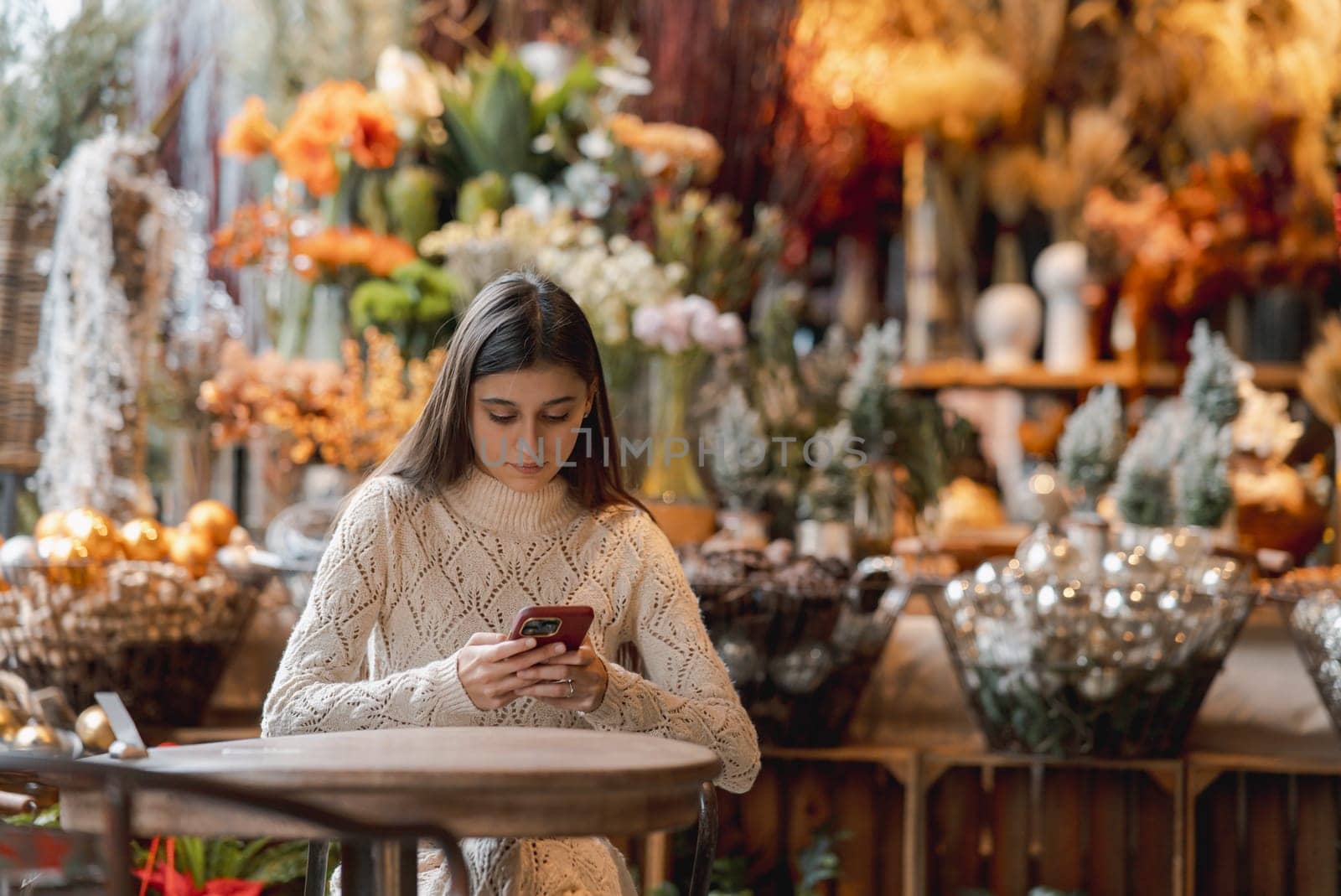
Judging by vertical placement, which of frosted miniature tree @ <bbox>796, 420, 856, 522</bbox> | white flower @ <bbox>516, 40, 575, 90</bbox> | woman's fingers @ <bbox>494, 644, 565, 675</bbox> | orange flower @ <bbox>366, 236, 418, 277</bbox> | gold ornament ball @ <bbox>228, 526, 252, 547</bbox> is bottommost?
woman's fingers @ <bbox>494, 644, 565, 675</bbox>

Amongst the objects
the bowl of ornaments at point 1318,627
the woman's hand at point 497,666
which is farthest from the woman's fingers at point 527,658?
the bowl of ornaments at point 1318,627

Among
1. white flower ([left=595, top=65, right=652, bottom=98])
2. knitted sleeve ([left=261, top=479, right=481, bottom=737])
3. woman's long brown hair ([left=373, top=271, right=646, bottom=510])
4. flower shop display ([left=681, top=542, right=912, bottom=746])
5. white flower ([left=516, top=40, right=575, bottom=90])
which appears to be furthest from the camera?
white flower ([left=516, top=40, right=575, bottom=90])

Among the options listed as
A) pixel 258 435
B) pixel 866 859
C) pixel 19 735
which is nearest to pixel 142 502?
pixel 258 435

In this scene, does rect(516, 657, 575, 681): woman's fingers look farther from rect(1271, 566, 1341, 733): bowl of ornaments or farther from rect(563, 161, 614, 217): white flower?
rect(563, 161, 614, 217): white flower

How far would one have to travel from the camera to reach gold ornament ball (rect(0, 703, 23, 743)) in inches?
83.5

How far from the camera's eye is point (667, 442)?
2.91 metres

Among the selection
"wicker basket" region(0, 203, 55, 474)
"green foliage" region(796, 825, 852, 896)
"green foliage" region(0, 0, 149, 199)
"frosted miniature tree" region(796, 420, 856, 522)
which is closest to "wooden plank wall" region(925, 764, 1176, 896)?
"green foliage" region(796, 825, 852, 896)

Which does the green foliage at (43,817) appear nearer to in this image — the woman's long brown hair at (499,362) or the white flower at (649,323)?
the woman's long brown hair at (499,362)

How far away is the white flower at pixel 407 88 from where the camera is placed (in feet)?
10.0

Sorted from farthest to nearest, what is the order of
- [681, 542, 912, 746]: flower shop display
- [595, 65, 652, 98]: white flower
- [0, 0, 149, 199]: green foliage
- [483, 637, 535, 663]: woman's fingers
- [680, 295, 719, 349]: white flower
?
[595, 65, 652, 98]: white flower
[0, 0, 149, 199]: green foliage
[680, 295, 719, 349]: white flower
[681, 542, 912, 746]: flower shop display
[483, 637, 535, 663]: woman's fingers

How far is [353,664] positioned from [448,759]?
442 mm

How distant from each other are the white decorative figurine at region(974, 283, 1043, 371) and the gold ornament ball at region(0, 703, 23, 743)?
8.07ft

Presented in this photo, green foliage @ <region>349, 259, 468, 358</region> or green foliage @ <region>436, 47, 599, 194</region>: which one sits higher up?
green foliage @ <region>436, 47, 599, 194</region>

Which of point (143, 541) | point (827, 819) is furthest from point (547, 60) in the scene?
point (827, 819)
